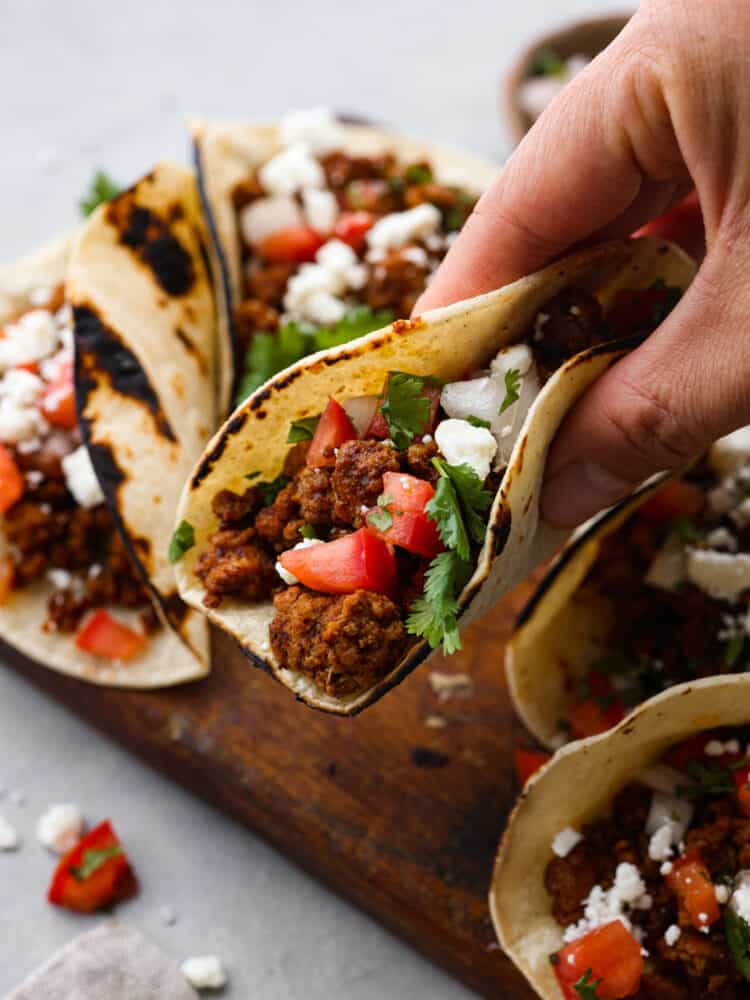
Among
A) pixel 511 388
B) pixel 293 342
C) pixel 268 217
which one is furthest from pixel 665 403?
pixel 268 217

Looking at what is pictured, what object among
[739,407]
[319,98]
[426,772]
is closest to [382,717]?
[426,772]

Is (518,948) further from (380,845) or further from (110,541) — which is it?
(110,541)

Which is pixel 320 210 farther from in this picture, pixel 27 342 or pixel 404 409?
pixel 404 409

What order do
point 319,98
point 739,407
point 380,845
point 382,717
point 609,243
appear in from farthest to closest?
point 319,98 → point 382,717 → point 380,845 → point 609,243 → point 739,407

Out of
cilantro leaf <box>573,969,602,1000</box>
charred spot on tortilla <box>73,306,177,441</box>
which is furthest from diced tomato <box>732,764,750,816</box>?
charred spot on tortilla <box>73,306,177,441</box>

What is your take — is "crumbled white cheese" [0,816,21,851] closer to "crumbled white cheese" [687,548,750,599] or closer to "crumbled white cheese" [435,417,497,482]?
"crumbled white cheese" [435,417,497,482]

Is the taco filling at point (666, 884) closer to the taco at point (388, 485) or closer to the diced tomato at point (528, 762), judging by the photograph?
the diced tomato at point (528, 762)
